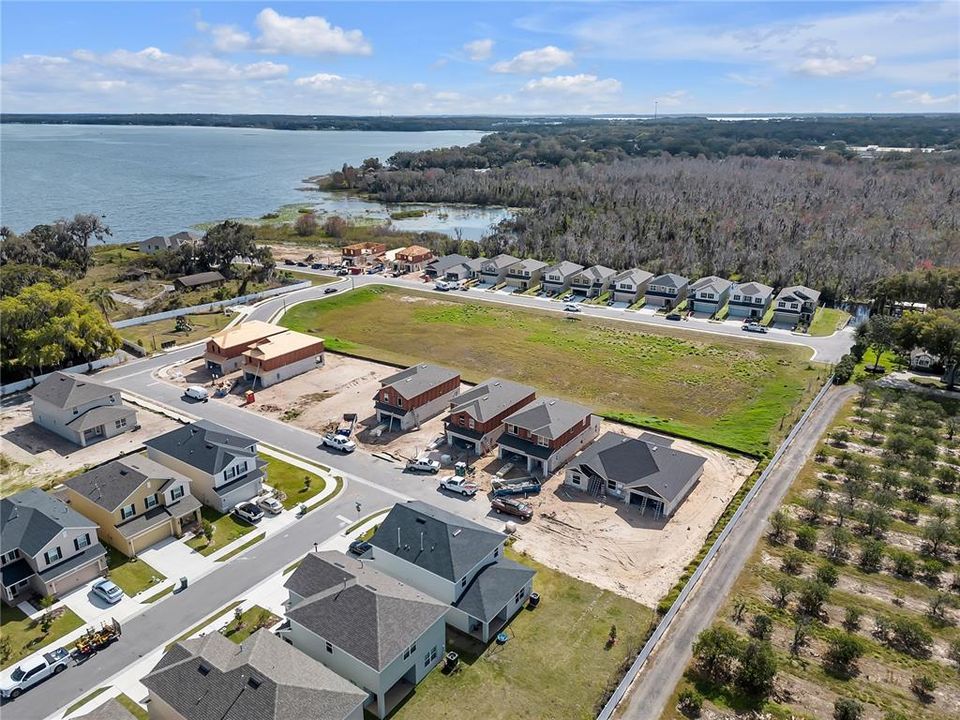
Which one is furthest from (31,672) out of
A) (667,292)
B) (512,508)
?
(667,292)

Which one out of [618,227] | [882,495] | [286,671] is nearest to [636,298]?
[618,227]

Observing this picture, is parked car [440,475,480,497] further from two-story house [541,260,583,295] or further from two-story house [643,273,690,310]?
two-story house [541,260,583,295]

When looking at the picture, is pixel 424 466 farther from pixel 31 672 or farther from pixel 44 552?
pixel 31 672

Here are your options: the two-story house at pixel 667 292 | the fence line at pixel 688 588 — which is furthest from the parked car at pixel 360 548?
the two-story house at pixel 667 292

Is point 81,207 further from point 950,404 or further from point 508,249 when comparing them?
point 950,404

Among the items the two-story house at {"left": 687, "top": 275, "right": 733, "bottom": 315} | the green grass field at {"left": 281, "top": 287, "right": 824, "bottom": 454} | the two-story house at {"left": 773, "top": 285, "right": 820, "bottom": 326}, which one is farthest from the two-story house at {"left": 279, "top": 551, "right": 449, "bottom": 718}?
the two-story house at {"left": 773, "top": 285, "right": 820, "bottom": 326}
